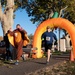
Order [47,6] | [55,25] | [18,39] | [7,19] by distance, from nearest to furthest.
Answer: [18,39] → [7,19] → [55,25] → [47,6]

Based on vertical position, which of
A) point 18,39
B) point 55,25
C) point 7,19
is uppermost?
point 7,19

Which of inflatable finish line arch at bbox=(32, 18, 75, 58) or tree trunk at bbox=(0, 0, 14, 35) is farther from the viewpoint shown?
tree trunk at bbox=(0, 0, 14, 35)

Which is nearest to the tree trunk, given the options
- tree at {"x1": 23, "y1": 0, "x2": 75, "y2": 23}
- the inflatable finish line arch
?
the inflatable finish line arch

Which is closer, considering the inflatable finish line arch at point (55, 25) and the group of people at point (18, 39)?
the group of people at point (18, 39)

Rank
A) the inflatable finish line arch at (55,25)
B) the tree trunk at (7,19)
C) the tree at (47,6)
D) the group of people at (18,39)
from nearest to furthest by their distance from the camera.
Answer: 1. the group of people at (18,39)
2. the inflatable finish line arch at (55,25)
3. the tree trunk at (7,19)
4. the tree at (47,6)

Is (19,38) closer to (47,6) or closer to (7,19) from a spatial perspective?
(7,19)

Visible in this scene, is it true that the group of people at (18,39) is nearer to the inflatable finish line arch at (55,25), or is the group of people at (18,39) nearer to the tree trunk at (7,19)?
the tree trunk at (7,19)

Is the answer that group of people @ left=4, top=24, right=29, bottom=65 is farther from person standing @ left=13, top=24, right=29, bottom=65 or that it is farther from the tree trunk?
the tree trunk

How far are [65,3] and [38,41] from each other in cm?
1485

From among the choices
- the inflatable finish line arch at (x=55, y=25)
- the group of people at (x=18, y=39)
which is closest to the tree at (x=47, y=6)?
the inflatable finish line arch at (x=55, y=25)

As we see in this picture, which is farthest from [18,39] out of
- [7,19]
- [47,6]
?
[47,6]

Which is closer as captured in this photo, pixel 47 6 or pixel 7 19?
pixel 7 19

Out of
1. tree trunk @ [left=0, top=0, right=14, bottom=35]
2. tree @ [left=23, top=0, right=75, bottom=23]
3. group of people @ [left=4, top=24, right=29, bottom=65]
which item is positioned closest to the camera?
group of people @ [left=4, top=24, right=29, bottom=65]

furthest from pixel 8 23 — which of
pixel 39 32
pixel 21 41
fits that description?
pixel 21 41
